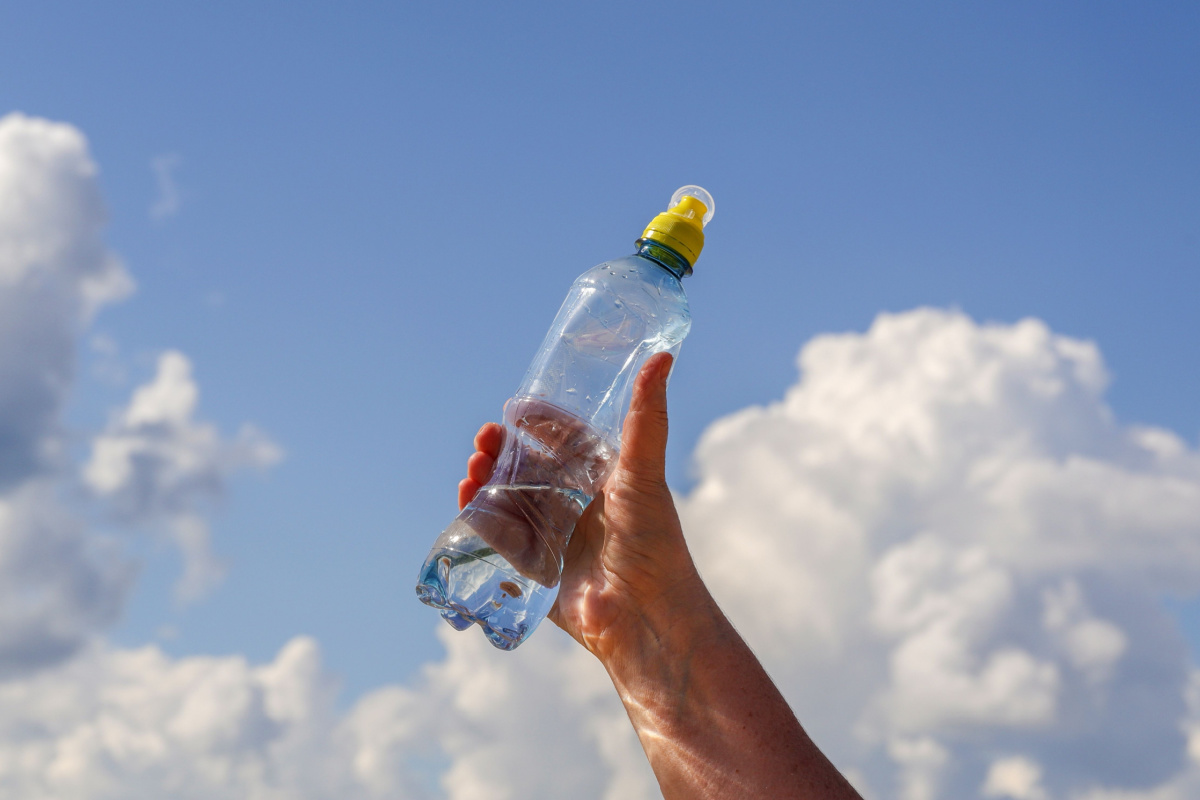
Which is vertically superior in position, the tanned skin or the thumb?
the thumb

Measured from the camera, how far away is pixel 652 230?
4438 millimetres

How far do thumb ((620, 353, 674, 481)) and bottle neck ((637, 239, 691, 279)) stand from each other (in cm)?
54

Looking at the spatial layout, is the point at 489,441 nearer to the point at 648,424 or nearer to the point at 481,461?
the point at 481,461

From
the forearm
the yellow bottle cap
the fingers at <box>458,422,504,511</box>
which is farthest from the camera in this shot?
the fingers at <box>458,422,504,511</box>

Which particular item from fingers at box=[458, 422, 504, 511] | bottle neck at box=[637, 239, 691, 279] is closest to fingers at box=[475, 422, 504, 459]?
fingers at box=[458, 422, 504, 511]

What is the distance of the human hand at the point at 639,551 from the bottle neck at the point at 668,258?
564mm

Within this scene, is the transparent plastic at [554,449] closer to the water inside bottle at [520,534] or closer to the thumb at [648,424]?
the water inside bottle at [520,534]

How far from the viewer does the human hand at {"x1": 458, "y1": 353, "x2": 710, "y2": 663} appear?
4.03 meters

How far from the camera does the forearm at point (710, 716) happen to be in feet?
11.7

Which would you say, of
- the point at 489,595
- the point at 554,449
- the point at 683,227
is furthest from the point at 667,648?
the point at 683,227

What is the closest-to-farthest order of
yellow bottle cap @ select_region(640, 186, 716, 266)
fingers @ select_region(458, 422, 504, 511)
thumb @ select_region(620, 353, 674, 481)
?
thumb @ select_region(620, 353, 674, 481) → yellow bottle cap @ select_region(640, 186, 716, 266) → fingers @ select_region(458, 422, 504, 511)

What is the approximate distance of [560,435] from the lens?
4.90 meters

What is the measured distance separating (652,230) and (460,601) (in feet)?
6.09

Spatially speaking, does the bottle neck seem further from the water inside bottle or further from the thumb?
the water inside bottle
